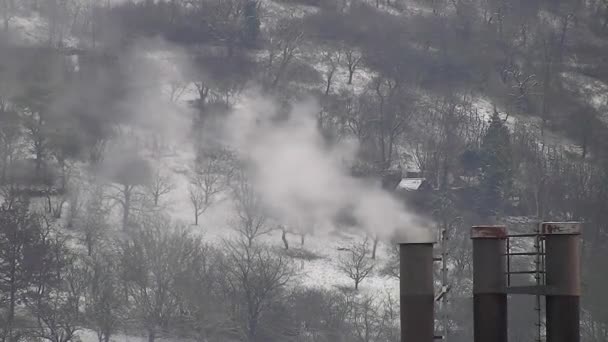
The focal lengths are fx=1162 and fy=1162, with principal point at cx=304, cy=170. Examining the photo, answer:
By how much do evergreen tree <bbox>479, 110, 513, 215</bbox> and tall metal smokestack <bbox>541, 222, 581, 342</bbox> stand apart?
213 feet

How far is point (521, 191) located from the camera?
8706cm

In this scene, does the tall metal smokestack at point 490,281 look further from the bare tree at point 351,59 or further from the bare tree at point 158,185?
the bare tree at point 351,59

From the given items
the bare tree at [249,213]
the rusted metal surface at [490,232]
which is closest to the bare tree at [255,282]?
the bare tree at [249,213]

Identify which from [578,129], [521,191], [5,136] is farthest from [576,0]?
[5,136]

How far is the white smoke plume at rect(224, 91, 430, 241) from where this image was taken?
272 ft

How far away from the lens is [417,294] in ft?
68.5

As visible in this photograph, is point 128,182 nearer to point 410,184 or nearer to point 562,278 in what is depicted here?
point 410,184

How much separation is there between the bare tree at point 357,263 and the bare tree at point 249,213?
5.57 meters

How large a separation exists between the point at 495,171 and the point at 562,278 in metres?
67.5

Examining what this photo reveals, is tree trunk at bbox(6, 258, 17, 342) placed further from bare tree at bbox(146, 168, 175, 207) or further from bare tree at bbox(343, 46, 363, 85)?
bare tree at bbox(343, 46, 363, 85)

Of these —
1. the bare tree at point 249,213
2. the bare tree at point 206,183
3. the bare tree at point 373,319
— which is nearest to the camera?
the bare tree at point 373,319

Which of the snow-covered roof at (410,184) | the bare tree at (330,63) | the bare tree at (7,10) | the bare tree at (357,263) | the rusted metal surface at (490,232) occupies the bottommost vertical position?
the rusted metal surface at (490,232)

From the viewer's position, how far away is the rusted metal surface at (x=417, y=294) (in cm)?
2078

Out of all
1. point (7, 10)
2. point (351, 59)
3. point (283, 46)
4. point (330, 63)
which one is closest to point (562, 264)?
point (7, 10)
